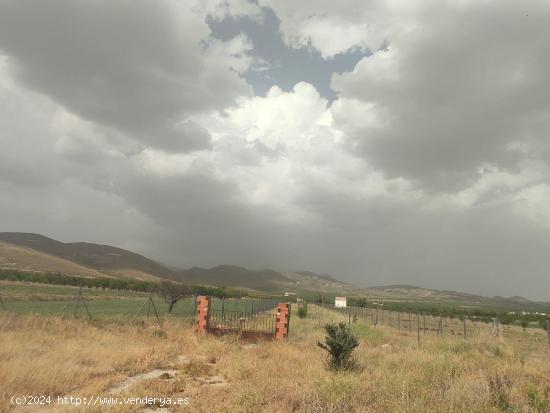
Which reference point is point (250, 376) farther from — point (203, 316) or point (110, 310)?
point (110, 310)

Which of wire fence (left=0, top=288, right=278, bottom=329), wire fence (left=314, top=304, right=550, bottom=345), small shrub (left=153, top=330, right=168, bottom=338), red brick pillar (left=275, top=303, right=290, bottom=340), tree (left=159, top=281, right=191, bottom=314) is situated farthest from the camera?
tree (left=159, top=281, right=191, bottom=314)

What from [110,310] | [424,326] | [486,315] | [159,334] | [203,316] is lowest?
[110,310]

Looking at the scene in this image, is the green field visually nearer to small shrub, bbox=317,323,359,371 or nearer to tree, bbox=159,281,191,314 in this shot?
tree, bbox=159,281,191,314

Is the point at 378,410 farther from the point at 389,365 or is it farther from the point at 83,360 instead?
the point at 83,360

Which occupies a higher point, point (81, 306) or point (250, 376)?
point (250, 376)

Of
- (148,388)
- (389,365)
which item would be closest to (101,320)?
(148,388)

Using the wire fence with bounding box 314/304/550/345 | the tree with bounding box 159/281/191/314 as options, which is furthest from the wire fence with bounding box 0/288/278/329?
the wire fence with bounding box 314/304/550/345

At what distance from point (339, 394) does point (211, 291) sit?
420 ft

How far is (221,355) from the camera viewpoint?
624 inches

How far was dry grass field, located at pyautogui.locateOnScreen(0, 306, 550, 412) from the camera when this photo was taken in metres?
8.05

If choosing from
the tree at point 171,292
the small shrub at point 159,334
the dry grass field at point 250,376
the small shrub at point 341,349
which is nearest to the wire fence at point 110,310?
the tree at point 171,292

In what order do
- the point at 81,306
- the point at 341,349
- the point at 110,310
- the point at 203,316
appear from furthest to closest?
the point at 81,306 → the point at 110,310 → the point at 203,316 → the point at 341,349

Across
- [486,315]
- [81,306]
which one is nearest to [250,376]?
[81,306]

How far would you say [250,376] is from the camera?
37.2 feet
